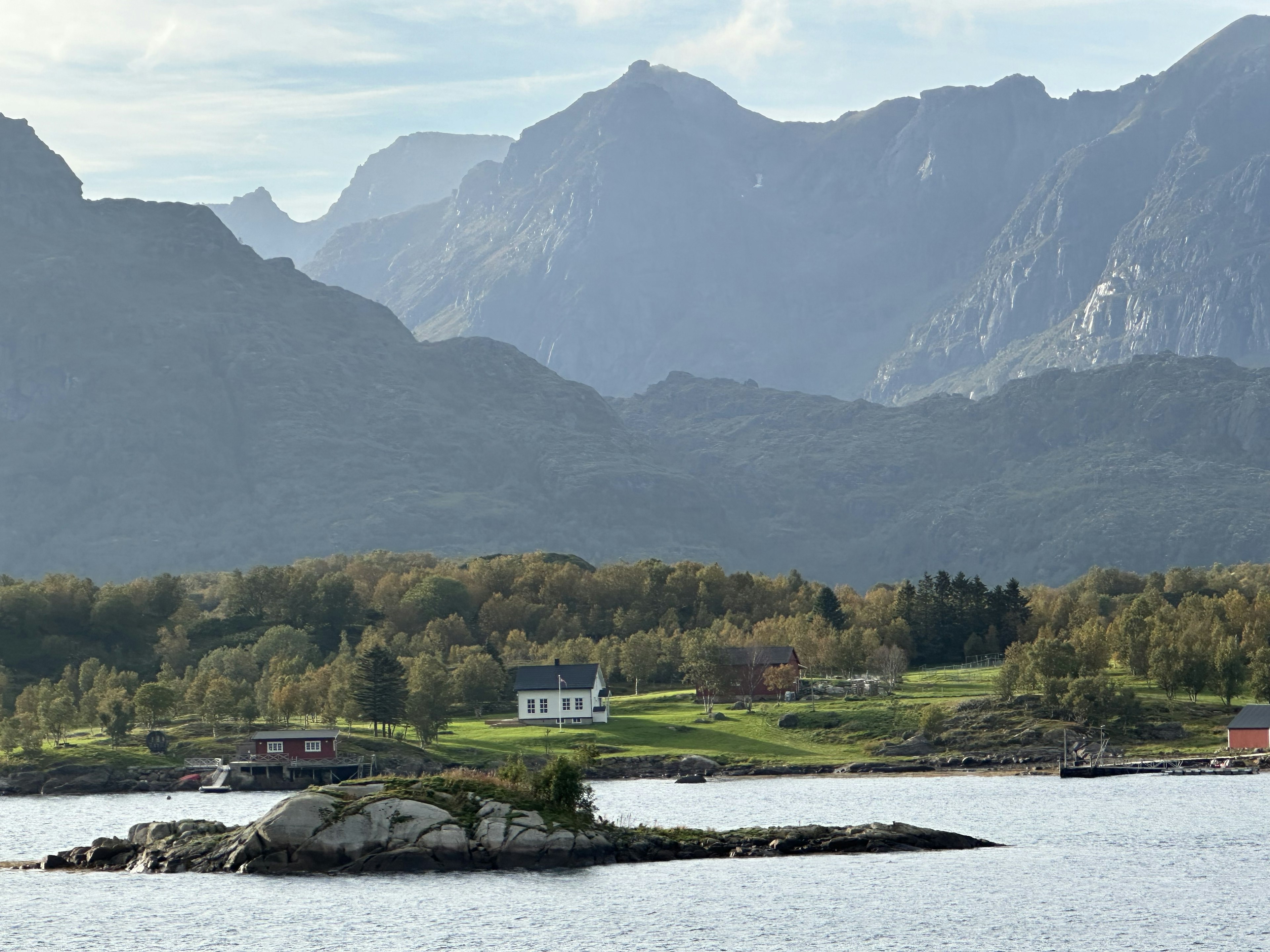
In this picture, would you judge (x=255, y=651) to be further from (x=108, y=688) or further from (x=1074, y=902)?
(x=1074, y=902)

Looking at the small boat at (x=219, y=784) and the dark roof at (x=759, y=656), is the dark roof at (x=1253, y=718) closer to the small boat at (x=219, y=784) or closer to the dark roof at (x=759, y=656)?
the dark roof at (x=759, y=656)

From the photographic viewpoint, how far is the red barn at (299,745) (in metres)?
153

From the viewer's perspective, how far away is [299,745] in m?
154

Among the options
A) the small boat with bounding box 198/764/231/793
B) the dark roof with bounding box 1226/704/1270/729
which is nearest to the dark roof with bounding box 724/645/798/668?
the dark roof with bounding box 1226/704/1270/729

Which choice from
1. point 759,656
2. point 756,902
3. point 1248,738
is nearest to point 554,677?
point 759,656

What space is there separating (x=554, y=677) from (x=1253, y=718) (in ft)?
189

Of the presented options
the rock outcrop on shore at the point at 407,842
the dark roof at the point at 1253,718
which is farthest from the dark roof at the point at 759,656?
the rock outcrop on shore at the point at 407,842

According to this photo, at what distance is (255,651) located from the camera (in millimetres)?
199000

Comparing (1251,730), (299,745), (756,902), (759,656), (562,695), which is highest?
(759,656)

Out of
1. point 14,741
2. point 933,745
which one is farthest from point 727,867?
point 14,741

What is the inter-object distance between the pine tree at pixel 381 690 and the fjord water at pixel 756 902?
55.2 m

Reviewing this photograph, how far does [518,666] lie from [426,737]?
29.5m

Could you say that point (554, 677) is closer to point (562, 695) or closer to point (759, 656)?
point (562, 695)

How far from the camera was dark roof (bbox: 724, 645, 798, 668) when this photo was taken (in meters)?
179
